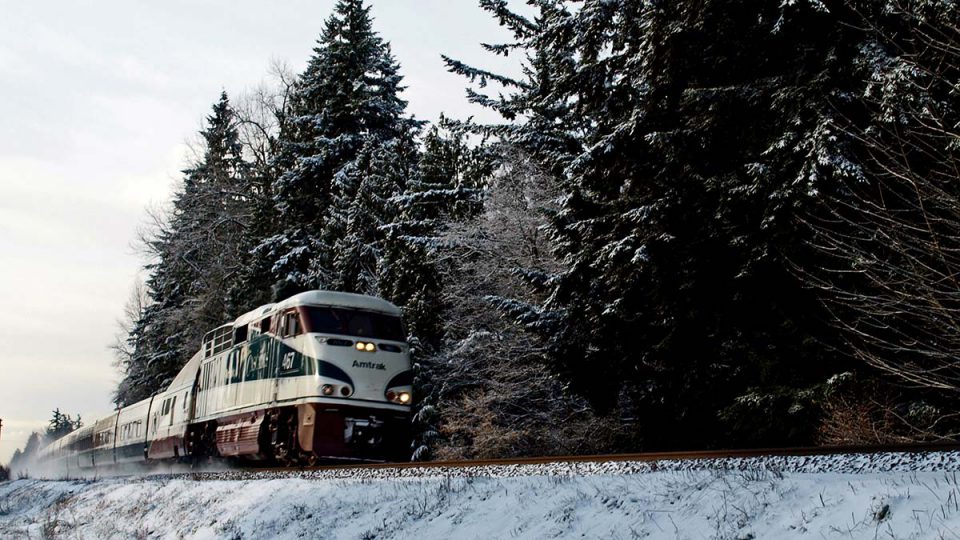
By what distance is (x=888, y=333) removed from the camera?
38.9 feet

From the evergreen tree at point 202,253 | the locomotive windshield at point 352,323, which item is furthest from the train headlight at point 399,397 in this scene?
the evergreen tree at point 202,253

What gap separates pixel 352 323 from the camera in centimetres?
1655

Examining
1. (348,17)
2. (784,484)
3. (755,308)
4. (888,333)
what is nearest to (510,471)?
(784,484)

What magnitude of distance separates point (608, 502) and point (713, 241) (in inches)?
255

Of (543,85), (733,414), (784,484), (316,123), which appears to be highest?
(316,123)

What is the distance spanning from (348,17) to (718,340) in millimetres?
29629

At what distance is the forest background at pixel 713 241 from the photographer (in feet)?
34.7

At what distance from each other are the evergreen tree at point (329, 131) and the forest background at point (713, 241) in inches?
387

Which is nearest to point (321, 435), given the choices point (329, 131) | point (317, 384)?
point (317, 384)

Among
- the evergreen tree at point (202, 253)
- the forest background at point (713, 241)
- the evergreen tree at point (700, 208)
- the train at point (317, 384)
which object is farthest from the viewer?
the evergreen tree at point (202, 253)

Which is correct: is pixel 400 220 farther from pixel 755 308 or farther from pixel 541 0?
pixel 755 308

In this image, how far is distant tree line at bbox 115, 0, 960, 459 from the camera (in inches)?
416

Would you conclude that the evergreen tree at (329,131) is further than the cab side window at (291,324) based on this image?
Yes

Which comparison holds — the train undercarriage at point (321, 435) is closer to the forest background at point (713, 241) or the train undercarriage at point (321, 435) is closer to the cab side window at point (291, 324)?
the cab side window at point (291, 324)
